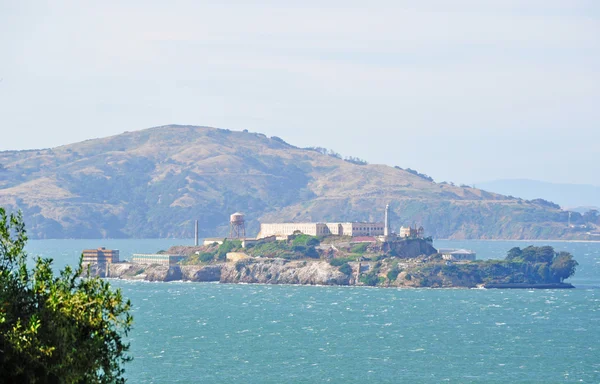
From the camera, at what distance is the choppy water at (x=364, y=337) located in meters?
83.1

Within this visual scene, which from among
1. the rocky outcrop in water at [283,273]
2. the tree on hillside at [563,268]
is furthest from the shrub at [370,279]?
the tree on hillside at [563,268]

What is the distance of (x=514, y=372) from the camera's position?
84562 millimetres

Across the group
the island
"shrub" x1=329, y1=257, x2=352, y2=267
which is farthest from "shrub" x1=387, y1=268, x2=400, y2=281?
"shrub" x1=329, y1=257, x2=352, y2=267

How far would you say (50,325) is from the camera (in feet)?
111

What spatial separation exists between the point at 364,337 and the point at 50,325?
243 feet

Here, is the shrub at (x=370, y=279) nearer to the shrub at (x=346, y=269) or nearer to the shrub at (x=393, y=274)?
the shrub at (x=393, y=274)

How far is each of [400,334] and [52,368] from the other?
3088 inches

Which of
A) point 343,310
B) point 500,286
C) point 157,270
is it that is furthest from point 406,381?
point 157,270

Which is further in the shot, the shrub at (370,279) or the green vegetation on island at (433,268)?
the shrub at (370,279)

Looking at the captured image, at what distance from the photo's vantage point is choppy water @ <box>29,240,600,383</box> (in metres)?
83.1

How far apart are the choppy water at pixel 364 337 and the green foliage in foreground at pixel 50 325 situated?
40.3 metres

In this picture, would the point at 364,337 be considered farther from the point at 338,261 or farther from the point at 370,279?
the point at 338,261

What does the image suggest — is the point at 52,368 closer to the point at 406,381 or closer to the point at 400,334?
the point at 406,381

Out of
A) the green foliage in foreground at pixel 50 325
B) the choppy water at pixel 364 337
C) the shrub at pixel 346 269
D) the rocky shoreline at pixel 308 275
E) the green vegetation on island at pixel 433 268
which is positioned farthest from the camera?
the shrub at pixel 346 269
